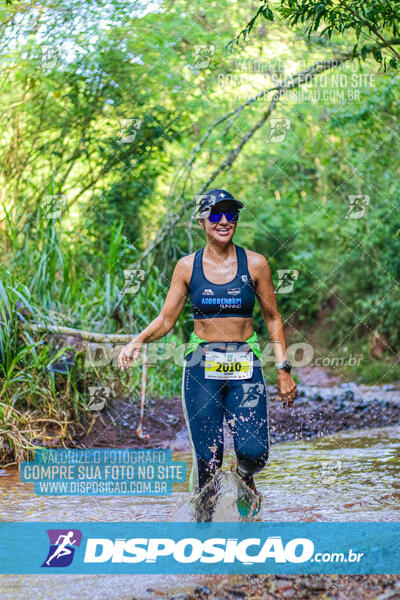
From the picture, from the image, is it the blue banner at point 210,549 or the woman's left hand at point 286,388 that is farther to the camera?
the woman's left hand at point 286,388

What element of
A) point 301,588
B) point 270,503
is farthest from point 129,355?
point 270,503

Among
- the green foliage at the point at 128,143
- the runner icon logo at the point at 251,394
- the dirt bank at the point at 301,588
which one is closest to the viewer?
the dirt bank at the point at 301,588

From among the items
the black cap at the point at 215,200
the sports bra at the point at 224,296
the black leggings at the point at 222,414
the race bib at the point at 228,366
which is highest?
the black cap at the point at 215,200

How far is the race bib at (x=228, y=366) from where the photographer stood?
3789mm

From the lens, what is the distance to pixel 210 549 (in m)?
3.59

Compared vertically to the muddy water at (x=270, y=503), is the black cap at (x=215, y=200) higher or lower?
higher

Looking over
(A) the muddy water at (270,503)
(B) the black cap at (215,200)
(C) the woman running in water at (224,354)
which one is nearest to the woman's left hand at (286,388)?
(C) the woman running in water at (224,354)

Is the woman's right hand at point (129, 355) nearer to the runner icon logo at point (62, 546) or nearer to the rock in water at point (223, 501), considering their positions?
the rock in water at point (223, 501)

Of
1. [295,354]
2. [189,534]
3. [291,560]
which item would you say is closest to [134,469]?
[189,534]

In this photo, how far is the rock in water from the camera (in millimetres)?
3893

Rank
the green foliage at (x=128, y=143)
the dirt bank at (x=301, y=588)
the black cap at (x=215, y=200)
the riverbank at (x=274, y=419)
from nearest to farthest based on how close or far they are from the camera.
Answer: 1. the dirt bank at (x=301, y=588)
2. the black cap at (x=215, y=200)
3. the green foliage at (x=128, y=143)
4. the riverbank at (x=274, y=419)

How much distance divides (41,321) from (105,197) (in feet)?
12.6

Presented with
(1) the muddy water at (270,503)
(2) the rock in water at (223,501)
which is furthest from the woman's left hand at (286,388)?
(1) the muddy water at (270,503)

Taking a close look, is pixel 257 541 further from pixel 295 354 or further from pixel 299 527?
pixel 295 354
